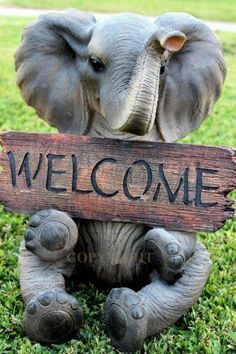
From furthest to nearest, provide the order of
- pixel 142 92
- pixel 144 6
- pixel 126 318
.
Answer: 1. pixel 144 6
2. pixel 126 318
3. pixel 142 92

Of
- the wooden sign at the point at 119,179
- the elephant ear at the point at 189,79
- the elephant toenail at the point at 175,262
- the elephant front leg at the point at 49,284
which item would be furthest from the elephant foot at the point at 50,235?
the elephant ear at the point at 189,79

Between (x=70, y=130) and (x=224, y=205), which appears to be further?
(x=70, y=130)

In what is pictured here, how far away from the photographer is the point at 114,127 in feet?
6.55

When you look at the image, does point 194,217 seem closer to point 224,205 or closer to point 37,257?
point 224,205

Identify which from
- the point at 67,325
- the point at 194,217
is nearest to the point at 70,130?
the point at 194,217

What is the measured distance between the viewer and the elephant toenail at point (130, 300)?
2.00m

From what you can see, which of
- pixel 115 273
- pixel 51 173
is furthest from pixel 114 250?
pixel 51 173

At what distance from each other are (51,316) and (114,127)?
2.02ft

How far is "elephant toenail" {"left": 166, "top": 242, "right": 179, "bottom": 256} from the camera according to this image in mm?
2055

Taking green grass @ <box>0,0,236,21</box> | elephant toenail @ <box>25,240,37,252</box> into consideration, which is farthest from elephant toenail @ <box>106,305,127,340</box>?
green grass @ <box>0,0,236,21</box>

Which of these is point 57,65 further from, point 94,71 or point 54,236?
point 54,236

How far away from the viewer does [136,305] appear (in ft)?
6.59

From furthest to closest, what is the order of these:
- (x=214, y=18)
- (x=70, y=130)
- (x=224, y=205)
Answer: (x=214, y=18)
(x=70, y=130)
(x=224, y=205)

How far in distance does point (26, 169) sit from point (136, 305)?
0.62 meters
